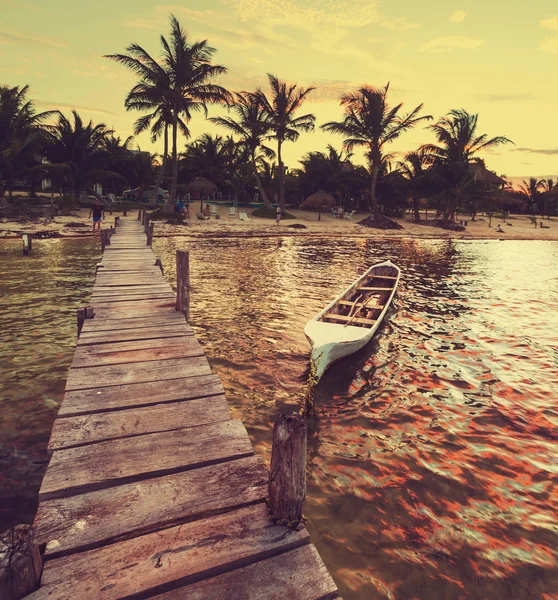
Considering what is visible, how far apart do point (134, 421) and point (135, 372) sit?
1.07 m

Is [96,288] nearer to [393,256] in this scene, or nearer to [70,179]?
[393,256]

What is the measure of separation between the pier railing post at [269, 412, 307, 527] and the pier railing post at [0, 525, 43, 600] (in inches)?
51.4

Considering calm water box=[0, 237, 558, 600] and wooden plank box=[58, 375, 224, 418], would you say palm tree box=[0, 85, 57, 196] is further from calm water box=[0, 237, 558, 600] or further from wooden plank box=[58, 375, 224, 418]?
wooden plank box=[58, 375, 224, 418]

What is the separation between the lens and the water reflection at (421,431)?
3215mm

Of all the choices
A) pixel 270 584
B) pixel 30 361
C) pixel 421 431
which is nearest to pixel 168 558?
pixel 270 584

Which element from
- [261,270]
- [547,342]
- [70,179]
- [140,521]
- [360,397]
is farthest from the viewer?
[70,179]

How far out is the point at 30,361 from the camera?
253 inches

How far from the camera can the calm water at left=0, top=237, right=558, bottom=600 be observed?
3.27m

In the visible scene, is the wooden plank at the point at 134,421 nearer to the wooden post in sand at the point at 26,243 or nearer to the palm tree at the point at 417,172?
the wooden post in sand at the point at 26,243

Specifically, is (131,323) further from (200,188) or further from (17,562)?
(200,188)

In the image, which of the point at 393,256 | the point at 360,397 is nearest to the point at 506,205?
the point at 393,256

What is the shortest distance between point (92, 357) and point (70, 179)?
34.6 m

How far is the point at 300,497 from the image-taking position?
2.41 meters

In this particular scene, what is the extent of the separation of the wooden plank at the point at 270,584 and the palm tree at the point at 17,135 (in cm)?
3302
